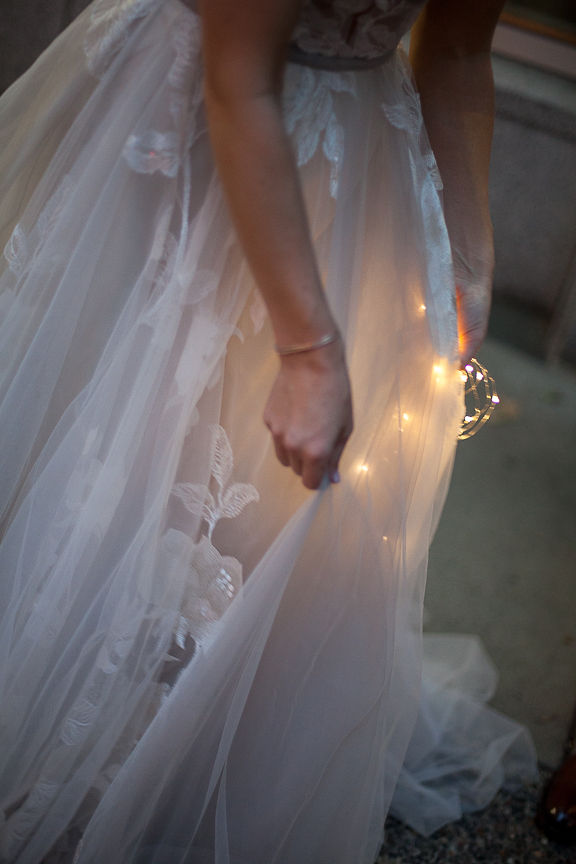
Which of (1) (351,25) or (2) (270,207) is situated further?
(1) (351,25)

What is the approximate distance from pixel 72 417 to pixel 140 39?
1.58 feet

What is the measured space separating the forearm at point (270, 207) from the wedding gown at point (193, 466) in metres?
0.15

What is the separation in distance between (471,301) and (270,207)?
484 millimetres

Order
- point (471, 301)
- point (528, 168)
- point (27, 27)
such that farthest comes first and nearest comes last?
Result: point (528, 168)
point (27, 27)
point (471, 301)

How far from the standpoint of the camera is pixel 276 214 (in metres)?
0.82

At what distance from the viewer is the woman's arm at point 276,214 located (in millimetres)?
781

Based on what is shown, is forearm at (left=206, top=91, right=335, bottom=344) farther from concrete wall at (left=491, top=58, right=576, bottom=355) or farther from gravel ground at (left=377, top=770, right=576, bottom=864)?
concrete wall at (left=491, top=58, right=576, bottom=355)

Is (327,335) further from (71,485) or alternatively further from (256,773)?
(256,773)

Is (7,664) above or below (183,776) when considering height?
above

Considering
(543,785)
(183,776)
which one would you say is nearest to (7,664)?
(183,776)

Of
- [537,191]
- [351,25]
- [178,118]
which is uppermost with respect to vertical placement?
[351,25]

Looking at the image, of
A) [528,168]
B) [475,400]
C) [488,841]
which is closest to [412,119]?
[475,400]

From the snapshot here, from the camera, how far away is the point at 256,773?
1.15 m

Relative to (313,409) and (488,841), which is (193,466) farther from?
(488,841)
